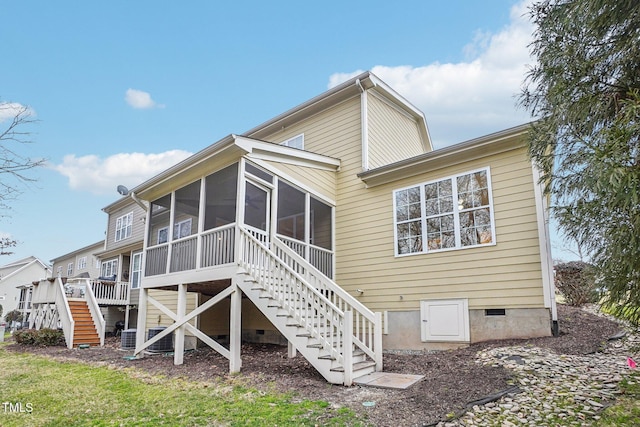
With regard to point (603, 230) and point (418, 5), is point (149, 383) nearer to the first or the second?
point (603, 230)

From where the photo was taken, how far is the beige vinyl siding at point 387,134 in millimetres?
10830

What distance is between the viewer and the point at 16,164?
460 cm

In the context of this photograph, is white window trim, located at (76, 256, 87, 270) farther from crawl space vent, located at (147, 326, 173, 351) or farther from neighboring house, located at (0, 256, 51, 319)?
crawl space vent, located at (147, 326, 173, 351)

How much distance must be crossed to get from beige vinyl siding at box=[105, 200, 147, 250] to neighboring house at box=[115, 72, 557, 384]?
9.24 m

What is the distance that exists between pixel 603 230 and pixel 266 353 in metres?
7.32

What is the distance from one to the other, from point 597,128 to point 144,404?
6.40 metres

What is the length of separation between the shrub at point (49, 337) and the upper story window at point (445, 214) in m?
12.1

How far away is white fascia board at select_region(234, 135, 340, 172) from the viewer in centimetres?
770

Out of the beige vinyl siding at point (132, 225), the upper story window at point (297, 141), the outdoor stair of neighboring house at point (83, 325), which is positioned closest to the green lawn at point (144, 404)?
the outdoor stair of neighboring house at point (83, 325)

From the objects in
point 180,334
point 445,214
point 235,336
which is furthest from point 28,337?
point 445,214

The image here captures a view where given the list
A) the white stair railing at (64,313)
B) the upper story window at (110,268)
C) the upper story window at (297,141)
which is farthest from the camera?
the upper story window at (110,268)

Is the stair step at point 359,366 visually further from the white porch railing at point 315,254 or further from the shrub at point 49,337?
the shrub at point 49,337

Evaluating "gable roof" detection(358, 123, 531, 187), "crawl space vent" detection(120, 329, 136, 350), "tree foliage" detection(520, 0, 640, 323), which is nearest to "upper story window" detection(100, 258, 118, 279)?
"crawl space vent" detection(120, 329, 136, 350)

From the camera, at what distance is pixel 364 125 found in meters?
10.5
